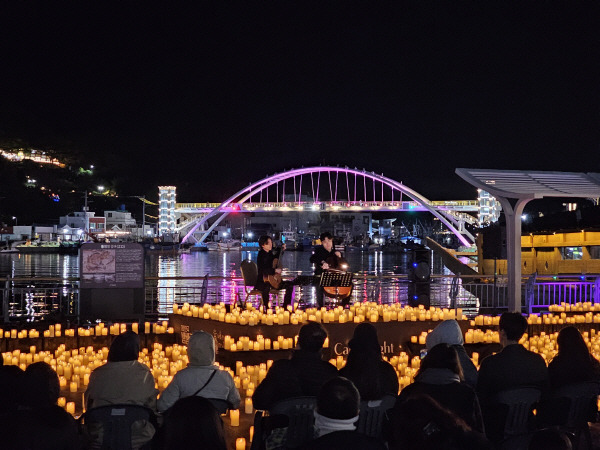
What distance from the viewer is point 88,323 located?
11328mm

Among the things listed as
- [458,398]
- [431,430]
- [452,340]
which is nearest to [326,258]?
[452,340]

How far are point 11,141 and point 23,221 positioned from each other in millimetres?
15897

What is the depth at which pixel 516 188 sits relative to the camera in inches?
429

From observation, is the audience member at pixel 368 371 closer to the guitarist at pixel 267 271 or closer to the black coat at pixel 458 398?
the black coat at pixel 458 398

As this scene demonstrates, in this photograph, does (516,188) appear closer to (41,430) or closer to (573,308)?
(573,308)

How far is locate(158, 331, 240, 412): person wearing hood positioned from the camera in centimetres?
484

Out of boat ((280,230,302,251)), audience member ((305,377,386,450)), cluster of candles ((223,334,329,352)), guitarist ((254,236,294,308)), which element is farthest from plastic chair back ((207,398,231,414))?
boat ((280,230,302,251))

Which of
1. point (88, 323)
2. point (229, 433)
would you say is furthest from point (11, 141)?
point (229, 433)

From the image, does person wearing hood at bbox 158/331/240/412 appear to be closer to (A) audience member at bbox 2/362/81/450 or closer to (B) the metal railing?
(A) audience member at bbox 2/362/81/450

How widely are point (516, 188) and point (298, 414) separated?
747 cm

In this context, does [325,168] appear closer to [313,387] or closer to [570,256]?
[570,256]

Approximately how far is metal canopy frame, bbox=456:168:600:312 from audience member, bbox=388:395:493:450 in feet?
26.3

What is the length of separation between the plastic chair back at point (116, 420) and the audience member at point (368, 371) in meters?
1.35

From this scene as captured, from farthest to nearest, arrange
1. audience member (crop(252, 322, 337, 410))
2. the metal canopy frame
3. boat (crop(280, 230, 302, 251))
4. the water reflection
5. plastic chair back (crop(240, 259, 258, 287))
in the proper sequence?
1. boat (crop(280, 230, 302, 251))
2. the water reflection
3. plastic chair back (crop(240, 259, 258, 287))
4. the metal canopy frame
5. audience member (crop(252, 322, 337, 410))
